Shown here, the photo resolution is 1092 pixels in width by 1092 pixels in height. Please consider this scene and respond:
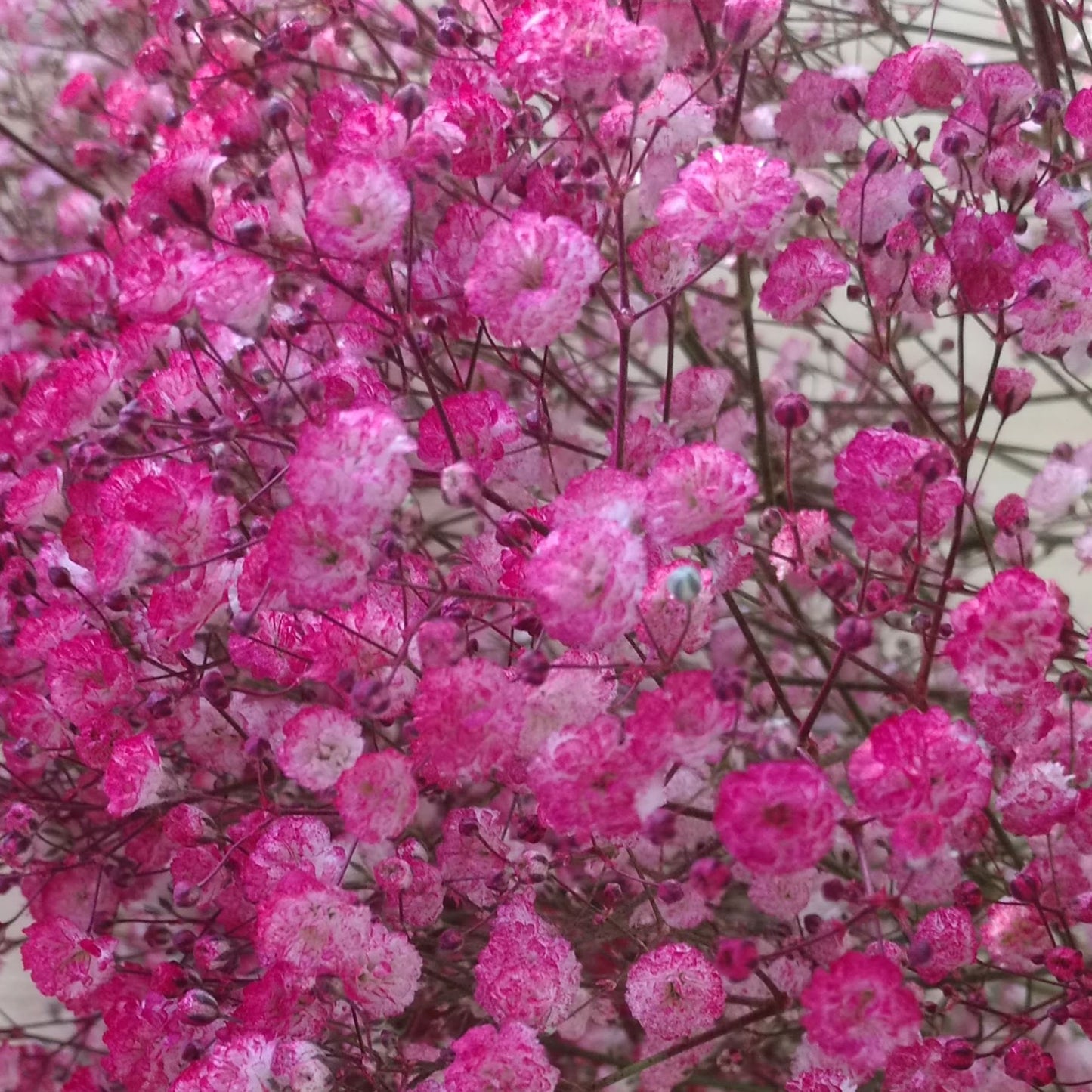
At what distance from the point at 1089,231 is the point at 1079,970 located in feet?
1.18

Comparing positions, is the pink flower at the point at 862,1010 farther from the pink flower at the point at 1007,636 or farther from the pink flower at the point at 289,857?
the pink flower at the point at 289,857

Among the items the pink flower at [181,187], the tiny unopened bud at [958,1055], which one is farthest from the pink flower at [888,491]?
the pink flower at [181,187]

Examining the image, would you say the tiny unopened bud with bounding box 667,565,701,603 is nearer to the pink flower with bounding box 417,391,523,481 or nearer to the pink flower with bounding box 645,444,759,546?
the pink flower with bounding box 645,444,759,546

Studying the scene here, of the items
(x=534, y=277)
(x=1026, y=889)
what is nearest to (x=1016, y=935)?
(x=1026, y=889)

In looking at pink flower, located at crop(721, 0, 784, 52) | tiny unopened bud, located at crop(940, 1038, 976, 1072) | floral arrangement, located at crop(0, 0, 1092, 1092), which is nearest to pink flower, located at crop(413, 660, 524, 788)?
floral arrangement, located at crop(0, 0, 1092, 1092)

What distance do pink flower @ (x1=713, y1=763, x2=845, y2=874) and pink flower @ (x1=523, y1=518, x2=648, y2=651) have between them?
73mm

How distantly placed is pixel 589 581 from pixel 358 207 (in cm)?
19

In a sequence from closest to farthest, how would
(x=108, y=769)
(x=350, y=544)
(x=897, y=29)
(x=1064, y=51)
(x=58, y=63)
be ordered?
(x=350, y=544) → (x=108, y=769) → (x=1064, y=51) → (x=897, y=29) → (x=58, y=63)

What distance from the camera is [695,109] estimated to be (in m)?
0.56

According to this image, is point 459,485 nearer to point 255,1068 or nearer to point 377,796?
point 377,796

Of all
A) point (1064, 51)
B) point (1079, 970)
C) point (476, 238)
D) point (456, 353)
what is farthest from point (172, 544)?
point (1064, 51)

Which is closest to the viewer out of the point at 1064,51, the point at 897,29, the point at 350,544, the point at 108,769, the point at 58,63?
the point at 350,544

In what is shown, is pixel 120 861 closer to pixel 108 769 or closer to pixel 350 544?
pixel 108 769

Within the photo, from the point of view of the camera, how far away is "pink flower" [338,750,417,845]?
45 centimetres
